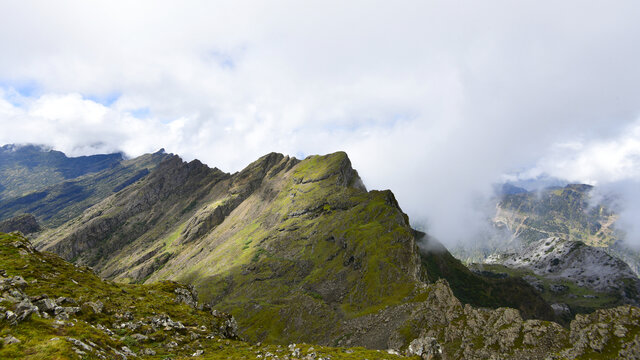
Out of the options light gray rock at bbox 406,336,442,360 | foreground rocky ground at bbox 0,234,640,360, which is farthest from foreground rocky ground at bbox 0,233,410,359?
light gray rock at bbox 406,336,442,360

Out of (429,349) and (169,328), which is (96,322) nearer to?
(169,328)

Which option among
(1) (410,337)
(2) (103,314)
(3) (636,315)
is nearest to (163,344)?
(2) (103,314)

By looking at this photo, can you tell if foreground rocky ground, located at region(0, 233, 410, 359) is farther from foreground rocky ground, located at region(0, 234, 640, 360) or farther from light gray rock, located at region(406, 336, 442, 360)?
light gray rock, located at region(406, 336, 442, 360)

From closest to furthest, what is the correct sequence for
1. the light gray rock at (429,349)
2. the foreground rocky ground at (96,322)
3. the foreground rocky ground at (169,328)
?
the foreground rocky ground at (96,322)
the foreground rocky ground at (169,328)
the light gray rock at (429,349)

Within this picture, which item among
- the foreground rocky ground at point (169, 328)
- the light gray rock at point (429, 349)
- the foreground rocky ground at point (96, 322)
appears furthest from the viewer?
the light gray rock at point (429, 349)

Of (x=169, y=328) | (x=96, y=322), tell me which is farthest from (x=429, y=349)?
(x=96, y=322)

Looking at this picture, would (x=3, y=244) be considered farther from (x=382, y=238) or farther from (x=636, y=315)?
(x=382, y=238)

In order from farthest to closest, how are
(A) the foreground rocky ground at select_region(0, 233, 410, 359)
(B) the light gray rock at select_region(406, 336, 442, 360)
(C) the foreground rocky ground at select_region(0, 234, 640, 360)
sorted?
(B) the light gray rock at select_region(406, 336, 442, 360) < (C) the foreground rocky ground at select_region(0, 234, 640, 360) < (A) the foreground rocky ground at select_region(0, 233, 410, 359)

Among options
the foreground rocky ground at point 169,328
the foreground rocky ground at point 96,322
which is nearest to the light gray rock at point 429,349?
the foreground rocky ground at point 169,328

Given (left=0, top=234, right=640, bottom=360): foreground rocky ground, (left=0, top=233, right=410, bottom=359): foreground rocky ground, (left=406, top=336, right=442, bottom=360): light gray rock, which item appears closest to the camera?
(left=0, top=233, right=410, bottom=359): foreground rocky ground

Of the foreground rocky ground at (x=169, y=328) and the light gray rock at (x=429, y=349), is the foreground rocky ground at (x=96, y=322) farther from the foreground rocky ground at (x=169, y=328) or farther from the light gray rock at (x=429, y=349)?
the light gray rock at (x=429, y=349)

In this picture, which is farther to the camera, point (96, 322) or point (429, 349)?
point (429, 349)

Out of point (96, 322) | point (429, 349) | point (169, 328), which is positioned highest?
point (429, 349)

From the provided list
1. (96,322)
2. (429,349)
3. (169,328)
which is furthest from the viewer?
(429,349)
